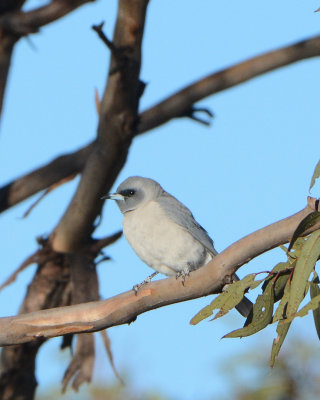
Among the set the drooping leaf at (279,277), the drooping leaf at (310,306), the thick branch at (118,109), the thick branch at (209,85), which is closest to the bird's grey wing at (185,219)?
the thick branch at (118,109)

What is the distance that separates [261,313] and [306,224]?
1.26ft

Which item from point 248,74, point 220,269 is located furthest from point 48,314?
point 248,74

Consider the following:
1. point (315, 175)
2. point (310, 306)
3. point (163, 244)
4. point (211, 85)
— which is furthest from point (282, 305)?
point (211, 85)

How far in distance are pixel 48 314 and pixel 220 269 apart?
2.22 feet

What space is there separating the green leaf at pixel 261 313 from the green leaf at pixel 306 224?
0.91 ft

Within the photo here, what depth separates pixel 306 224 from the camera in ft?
8.89

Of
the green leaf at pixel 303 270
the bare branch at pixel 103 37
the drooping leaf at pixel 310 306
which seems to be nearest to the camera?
the drooping leaf at pixel 310 306

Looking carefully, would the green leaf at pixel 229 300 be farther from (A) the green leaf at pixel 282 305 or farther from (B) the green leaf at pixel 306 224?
(B) the green leaf at pixel 306 224

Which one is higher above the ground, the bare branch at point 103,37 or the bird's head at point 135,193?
the bare branch at point 103,37

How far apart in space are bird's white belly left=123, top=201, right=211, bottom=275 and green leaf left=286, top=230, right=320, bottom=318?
121 cm

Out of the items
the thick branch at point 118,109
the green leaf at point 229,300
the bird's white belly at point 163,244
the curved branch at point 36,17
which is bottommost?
the green leaf at point 229,300

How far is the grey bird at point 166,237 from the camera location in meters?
4.00

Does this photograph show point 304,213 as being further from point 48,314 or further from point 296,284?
point 48,314

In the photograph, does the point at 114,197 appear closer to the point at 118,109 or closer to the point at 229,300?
the point at 118,109
